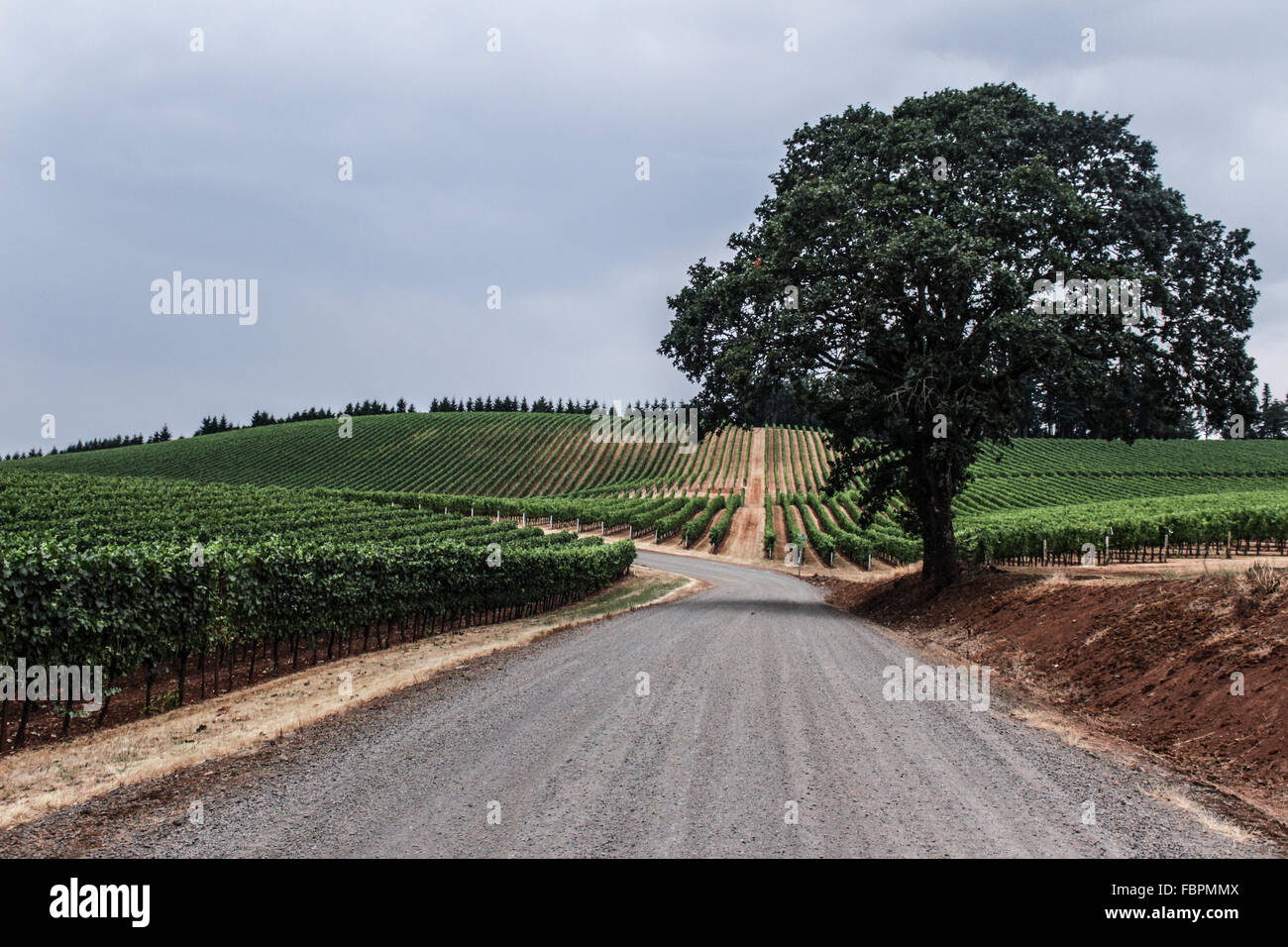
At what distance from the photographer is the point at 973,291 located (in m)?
23.1

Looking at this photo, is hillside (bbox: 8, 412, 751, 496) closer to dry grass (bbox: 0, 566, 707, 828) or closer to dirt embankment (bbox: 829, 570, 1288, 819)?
dirt embankment (bbox: 829, 570, 1288, 819)

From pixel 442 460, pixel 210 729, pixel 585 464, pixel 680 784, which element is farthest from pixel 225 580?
pixel 442 460

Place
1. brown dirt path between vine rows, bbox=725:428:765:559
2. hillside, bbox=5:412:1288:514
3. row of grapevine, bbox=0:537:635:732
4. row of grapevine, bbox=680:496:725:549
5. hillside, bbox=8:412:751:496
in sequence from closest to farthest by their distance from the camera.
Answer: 1. row of grapevine, bbox=0:537:635:732
2. brown dirt path between vine rows, bbox=725:428:765:559
3. row of grapevine, bbox=680:496:725:549
4. hillside, bbox=5:412:1288:514
5. hillside, bbox=8:412:751:496

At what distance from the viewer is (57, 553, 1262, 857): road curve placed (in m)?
6.01

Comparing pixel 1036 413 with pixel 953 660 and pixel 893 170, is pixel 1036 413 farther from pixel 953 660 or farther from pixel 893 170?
pixel 953 660

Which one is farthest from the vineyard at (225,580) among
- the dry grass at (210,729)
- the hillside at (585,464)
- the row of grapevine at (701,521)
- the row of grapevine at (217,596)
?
the hillside at (585,464)

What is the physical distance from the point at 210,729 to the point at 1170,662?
13.5 metres

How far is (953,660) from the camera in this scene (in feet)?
53.2

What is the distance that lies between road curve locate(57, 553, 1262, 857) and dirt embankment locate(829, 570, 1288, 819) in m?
1.19

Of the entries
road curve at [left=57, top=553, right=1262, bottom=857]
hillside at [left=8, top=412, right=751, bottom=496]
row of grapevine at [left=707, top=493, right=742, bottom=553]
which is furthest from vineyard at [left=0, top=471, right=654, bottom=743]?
hillside at [left=8, top=412, right=751, bottom=496]

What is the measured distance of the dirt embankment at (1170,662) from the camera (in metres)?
8.46

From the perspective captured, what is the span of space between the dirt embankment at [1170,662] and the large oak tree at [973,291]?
6.54 metres
